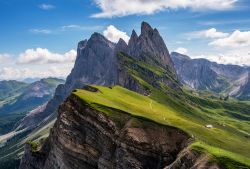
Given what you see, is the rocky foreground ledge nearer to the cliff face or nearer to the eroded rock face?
the cliff face

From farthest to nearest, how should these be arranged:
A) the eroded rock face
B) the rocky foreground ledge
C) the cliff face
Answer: the cliff face
the rocky foreground ledge
the eroded rock face

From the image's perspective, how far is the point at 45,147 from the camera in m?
167

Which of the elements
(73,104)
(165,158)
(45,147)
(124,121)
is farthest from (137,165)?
(45,147)

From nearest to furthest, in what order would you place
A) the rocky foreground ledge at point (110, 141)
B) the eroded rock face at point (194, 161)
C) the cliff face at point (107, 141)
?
1. the eroded rock face at point (194, 161)
2. the rocky foreground ledge at point (110, 141)
3. the cliff face at point (107, 141)

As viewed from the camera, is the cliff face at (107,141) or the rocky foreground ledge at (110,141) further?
the cliff face at (107,141)

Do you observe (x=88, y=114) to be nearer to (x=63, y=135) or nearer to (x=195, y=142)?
(x=63, y=135)

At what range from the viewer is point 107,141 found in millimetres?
122125

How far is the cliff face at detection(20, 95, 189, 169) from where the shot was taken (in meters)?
113

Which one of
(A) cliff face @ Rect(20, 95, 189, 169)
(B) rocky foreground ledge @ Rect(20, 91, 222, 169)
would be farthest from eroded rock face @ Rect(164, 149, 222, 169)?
(A) cliff face @ Rect(20, 95, 189, 169)

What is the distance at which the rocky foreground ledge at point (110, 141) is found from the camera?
113000 millimetres

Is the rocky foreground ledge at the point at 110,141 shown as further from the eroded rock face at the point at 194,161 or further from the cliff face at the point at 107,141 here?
the eroded rock face at the point at 194,161

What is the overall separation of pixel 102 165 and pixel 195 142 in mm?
32131

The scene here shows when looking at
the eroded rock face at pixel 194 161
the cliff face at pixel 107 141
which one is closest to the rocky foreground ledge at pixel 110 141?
the cliff face at pixel 107 141

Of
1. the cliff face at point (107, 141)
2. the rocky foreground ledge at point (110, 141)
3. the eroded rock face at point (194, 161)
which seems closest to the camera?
the eroded rock face at point (194, 161)
